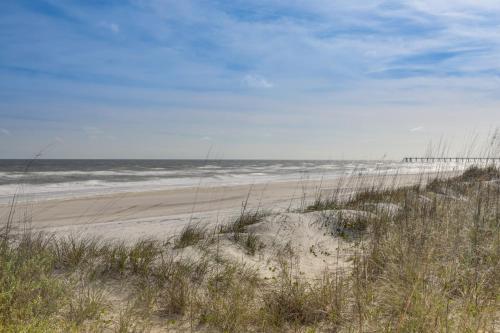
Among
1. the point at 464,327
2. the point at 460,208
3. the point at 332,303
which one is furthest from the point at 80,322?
the point at 460,208

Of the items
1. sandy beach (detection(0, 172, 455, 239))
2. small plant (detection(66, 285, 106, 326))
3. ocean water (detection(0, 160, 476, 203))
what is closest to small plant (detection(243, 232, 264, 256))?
sandy beach (detection(0, 172, 455, 239))

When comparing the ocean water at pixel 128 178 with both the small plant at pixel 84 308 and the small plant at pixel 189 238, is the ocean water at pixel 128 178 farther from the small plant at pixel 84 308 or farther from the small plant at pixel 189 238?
the small plant at pixel 84 308

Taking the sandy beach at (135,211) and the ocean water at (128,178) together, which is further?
A: the ocean water at (128,178)

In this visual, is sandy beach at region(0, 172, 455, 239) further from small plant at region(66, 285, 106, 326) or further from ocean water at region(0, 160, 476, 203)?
small plant at region(66, 285, 106, 326)

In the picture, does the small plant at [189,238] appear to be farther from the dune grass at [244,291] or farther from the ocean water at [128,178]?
the ocean water at [128,178]

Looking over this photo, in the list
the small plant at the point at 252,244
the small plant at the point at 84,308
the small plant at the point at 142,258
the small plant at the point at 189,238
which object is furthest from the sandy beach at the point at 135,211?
the small plant at the point at 84,308

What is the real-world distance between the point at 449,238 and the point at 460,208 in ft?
6.37

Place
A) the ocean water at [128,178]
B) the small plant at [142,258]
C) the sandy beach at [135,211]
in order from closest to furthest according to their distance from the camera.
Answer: the small plant at [142,258] < the sandy beach at [135,211] < the ocean water at [128,178]

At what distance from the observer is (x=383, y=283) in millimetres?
3977

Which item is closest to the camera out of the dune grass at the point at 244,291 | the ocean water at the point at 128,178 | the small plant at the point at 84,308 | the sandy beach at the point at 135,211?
the dune grass at the point at 244,291

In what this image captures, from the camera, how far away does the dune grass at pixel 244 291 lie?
334 centimetres

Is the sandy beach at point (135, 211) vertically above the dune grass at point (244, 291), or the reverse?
the dune grass at point (244, 291)

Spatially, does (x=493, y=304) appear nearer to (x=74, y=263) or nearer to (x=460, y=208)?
(x=460, y=208)

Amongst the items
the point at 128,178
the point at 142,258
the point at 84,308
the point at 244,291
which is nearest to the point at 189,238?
the point at 142,258
